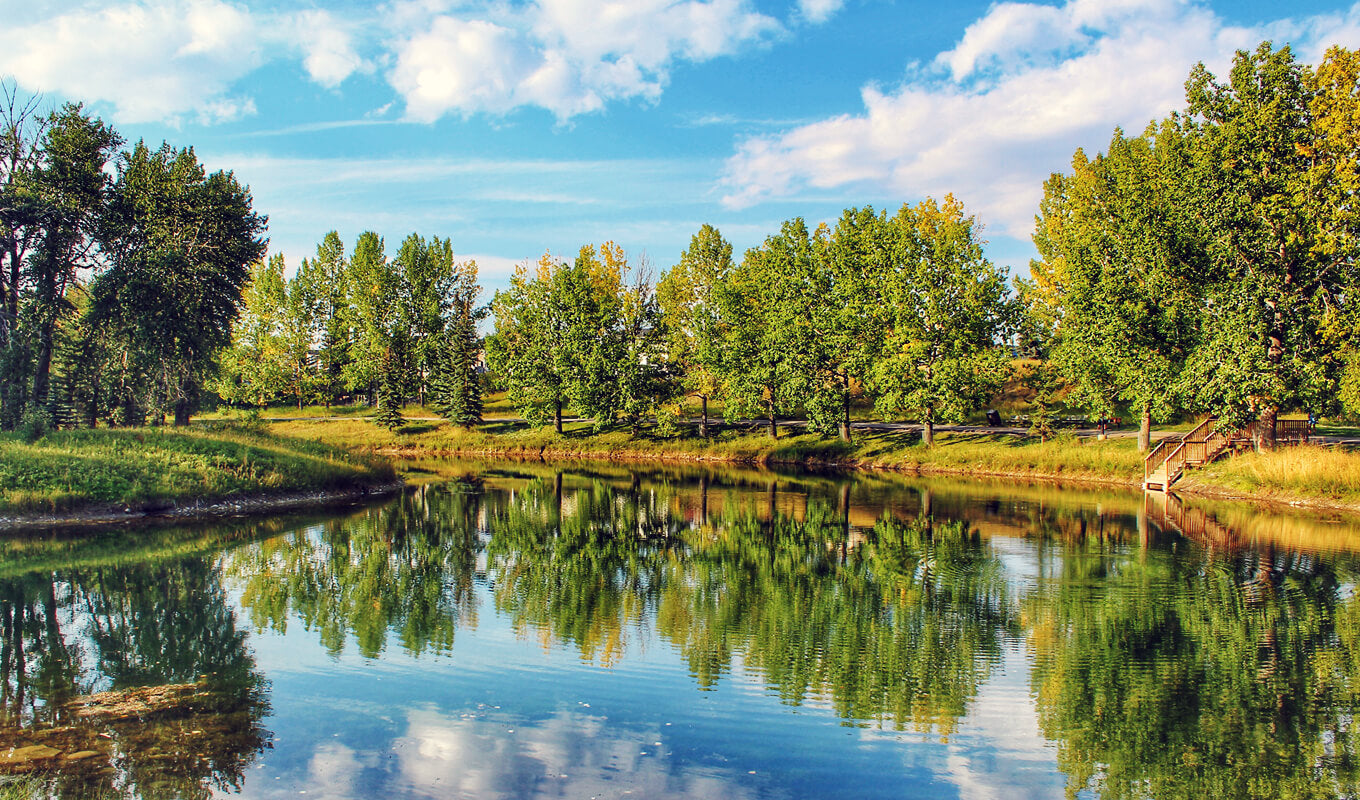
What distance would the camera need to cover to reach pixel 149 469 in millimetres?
29984

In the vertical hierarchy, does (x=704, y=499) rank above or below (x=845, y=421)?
below

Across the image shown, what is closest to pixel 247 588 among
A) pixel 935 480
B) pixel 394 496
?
pixel 394 496

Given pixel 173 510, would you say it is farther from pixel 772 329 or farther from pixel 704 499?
pixel 772 329

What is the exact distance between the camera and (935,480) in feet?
150

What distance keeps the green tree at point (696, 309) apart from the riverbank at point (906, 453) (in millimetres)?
4499

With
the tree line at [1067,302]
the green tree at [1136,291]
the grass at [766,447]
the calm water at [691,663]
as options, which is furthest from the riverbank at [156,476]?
the green tree at [1136,291]

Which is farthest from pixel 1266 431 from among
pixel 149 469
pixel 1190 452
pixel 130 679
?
pixel 149 469

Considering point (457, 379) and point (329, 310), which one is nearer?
point (457, 379)

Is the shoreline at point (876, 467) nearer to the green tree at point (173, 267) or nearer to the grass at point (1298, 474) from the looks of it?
the grass at point (1298, 474)

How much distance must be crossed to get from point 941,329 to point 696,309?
753 inches

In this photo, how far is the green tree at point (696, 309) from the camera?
206ft

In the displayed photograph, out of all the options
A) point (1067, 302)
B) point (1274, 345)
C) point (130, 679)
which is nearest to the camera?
point (130, 679)

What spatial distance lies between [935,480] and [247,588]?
117 ft

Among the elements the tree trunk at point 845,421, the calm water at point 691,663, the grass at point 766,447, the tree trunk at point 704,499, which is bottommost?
the tree trunk at point 704,499
